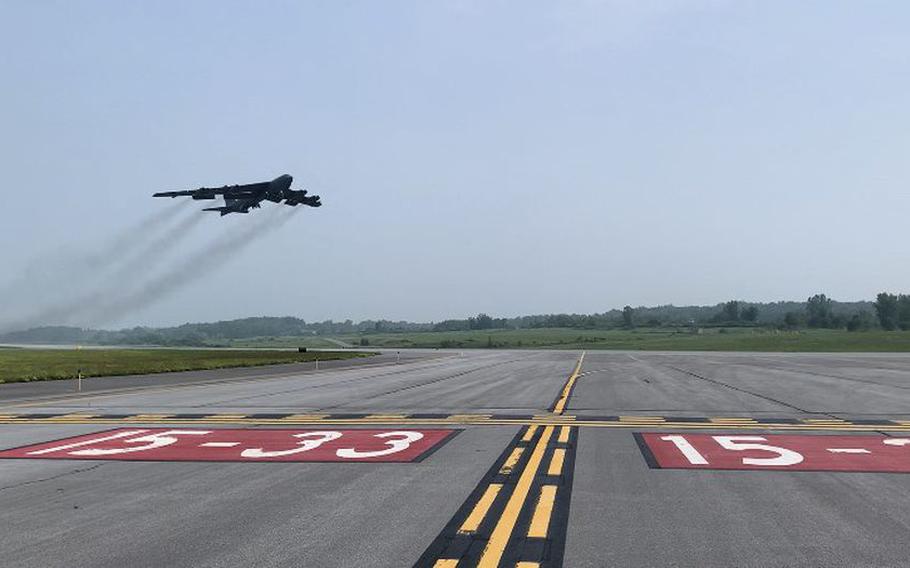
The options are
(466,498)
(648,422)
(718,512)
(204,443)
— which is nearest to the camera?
(718,512)

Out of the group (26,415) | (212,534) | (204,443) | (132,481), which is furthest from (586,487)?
(26,415)

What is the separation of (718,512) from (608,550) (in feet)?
6.55

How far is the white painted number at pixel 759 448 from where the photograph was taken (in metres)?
10.8

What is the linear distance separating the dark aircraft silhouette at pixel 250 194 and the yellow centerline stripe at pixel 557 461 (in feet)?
118

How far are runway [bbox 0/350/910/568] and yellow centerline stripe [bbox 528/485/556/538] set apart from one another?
1.9 inches

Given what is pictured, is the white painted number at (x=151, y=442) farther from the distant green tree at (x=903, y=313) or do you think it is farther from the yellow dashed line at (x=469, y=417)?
the distant green tree at (x=903, y=313)

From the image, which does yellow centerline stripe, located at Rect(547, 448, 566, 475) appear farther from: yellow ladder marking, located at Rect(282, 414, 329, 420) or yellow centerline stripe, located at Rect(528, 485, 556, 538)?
yellow ladder marking, located at Rect(282, 414, 329, 420)

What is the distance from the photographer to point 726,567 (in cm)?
576

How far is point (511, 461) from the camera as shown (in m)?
10.9

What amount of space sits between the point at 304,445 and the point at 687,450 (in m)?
6.44

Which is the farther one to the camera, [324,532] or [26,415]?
[26,415]

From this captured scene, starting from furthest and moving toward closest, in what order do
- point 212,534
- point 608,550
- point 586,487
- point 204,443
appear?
point 204,443 < point 586,487 < point 212,534 < point 608,550

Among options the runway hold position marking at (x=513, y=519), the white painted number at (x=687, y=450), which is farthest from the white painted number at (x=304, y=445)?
the white painted number at (x=687, y=450)

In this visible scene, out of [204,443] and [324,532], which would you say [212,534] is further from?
[204,443]
